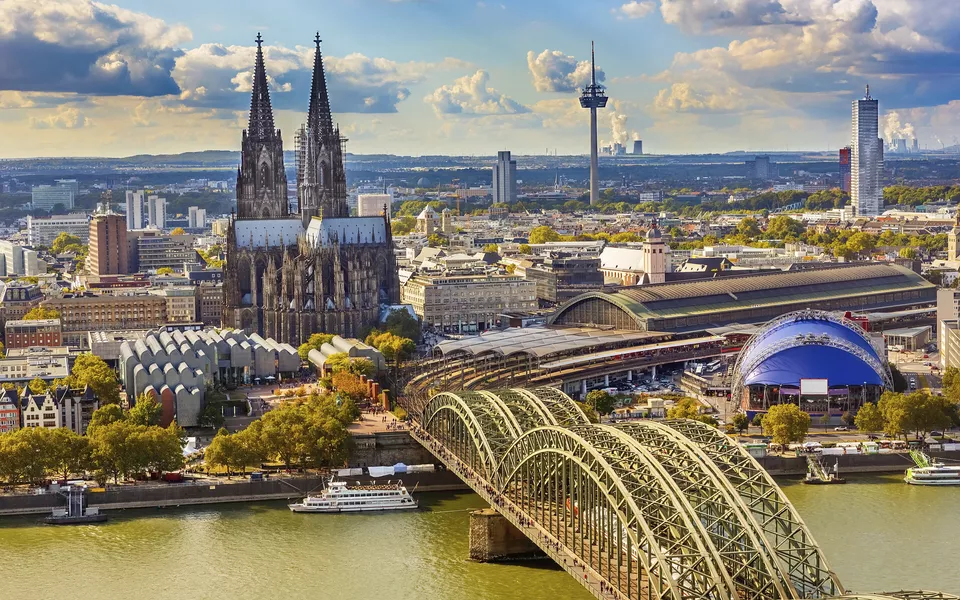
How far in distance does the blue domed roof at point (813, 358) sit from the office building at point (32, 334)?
1266 inches

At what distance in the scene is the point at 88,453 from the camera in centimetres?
4241

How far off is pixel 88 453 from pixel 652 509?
19.8 meters

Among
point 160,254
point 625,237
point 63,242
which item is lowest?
point 160,254

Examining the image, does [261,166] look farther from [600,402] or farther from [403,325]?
[600,402]

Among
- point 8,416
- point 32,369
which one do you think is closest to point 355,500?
point 8,416

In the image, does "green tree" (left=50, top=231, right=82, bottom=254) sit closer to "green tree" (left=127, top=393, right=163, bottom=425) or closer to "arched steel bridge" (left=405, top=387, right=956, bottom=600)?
"green tree" (left=127, top=393, right=163, bottom=425)

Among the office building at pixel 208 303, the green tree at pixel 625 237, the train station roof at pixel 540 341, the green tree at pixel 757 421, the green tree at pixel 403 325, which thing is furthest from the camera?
the green tree at pixel 625 237

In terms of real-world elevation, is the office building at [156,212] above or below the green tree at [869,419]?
above

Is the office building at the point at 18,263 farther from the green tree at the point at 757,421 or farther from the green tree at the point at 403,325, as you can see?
the green tree at the point at 757,421

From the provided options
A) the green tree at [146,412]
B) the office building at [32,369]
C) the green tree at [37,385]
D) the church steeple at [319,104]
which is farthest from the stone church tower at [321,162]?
the green tree at [146,412]

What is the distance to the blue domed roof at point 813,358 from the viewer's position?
50.1m

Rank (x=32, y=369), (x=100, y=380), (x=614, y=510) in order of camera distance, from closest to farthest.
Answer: (x=614, y=510) < (x=100, y=380) < (x=32, y=369)

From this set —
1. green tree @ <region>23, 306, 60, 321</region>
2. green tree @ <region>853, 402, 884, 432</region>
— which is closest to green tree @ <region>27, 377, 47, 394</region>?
green tree @ <region>23, 306, 60, 321</region>

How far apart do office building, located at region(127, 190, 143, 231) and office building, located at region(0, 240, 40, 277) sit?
55.2 meters
